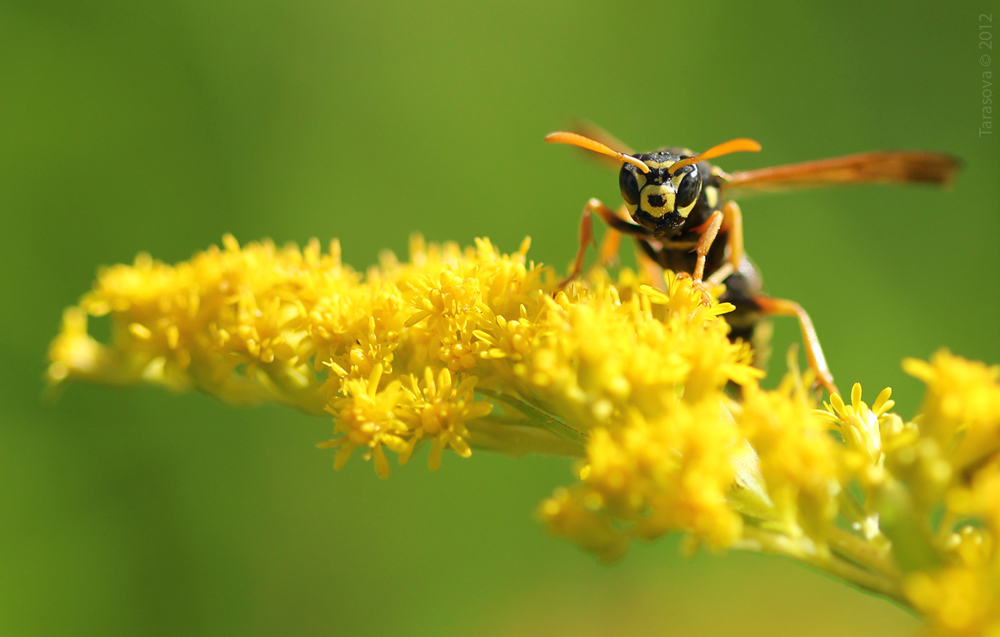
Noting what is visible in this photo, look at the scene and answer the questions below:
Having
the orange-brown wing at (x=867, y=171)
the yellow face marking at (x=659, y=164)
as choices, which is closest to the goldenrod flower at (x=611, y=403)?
the yellow face marking at (x=659, y=164)

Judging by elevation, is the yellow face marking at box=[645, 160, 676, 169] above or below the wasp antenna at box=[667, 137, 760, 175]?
below

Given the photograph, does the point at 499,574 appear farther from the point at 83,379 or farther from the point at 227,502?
the point at 83,379

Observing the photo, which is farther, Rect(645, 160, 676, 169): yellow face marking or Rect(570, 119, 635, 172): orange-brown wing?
Rect(570, 119, 635, 172): orange-brown wing

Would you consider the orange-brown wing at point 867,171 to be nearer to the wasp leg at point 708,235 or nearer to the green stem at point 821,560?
the wasp leg at point 708,235

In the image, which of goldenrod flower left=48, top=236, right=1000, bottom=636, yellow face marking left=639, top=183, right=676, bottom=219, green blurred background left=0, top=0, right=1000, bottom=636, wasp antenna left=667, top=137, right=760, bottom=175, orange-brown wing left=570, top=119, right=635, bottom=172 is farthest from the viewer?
green blurred background left=0, top=0, right=1000, bottom=636

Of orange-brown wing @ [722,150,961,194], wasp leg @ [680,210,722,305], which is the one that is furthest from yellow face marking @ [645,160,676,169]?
orange-brown wing @ [722,150,961,194]

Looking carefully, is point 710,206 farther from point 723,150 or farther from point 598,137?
point 598,137

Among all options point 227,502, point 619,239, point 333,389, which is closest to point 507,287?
point 333,389

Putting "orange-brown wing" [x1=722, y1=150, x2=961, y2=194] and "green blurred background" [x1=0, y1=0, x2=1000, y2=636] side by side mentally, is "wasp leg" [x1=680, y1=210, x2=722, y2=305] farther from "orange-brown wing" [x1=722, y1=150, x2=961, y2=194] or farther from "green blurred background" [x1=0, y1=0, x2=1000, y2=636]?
"green blurred background" [x1=0, y1=0, x2=1000, y2=636]
